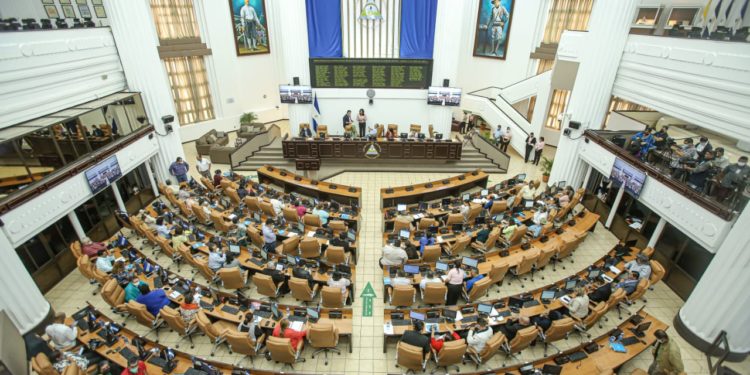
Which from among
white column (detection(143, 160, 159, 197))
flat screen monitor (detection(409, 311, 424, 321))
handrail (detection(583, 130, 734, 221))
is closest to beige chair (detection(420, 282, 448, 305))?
flat screen monitor (detection(409, 311, 424, 321))

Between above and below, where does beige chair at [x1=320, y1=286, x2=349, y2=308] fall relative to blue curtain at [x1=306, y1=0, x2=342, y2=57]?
below

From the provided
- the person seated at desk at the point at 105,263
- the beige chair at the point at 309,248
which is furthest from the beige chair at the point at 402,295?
the person seated at desk at the point at 105,263

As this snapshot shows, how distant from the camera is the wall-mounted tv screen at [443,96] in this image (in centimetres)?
1905

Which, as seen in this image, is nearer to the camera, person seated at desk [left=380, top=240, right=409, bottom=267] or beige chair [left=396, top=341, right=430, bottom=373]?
beige chair [left=396, top=341, right=430, bottom=373]

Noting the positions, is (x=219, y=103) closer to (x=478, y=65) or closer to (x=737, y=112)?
(x=478, y=65)

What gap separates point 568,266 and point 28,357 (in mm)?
14487

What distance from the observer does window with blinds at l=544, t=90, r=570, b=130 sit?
2100 cm

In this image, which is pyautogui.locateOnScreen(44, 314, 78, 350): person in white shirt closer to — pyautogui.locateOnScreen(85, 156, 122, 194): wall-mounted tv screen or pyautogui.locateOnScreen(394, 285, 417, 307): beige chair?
pyautogui.locateOnScreen(85, 156, 122, 194): wall-mounted tv screen

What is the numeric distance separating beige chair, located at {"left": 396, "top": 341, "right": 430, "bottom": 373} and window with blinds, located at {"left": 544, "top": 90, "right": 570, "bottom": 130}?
18450 mm

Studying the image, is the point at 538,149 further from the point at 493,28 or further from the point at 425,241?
the point at 425,241

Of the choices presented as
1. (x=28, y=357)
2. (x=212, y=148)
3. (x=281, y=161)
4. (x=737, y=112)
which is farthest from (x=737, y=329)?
(x=212, y=148)

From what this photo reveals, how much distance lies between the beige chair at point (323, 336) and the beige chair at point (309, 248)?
3.17 meters

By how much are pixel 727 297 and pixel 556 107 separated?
15510mm

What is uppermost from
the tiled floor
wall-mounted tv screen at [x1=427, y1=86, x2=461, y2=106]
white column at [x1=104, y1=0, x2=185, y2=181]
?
white column at [x1=104, y1=0, x2=185, y2=181]
